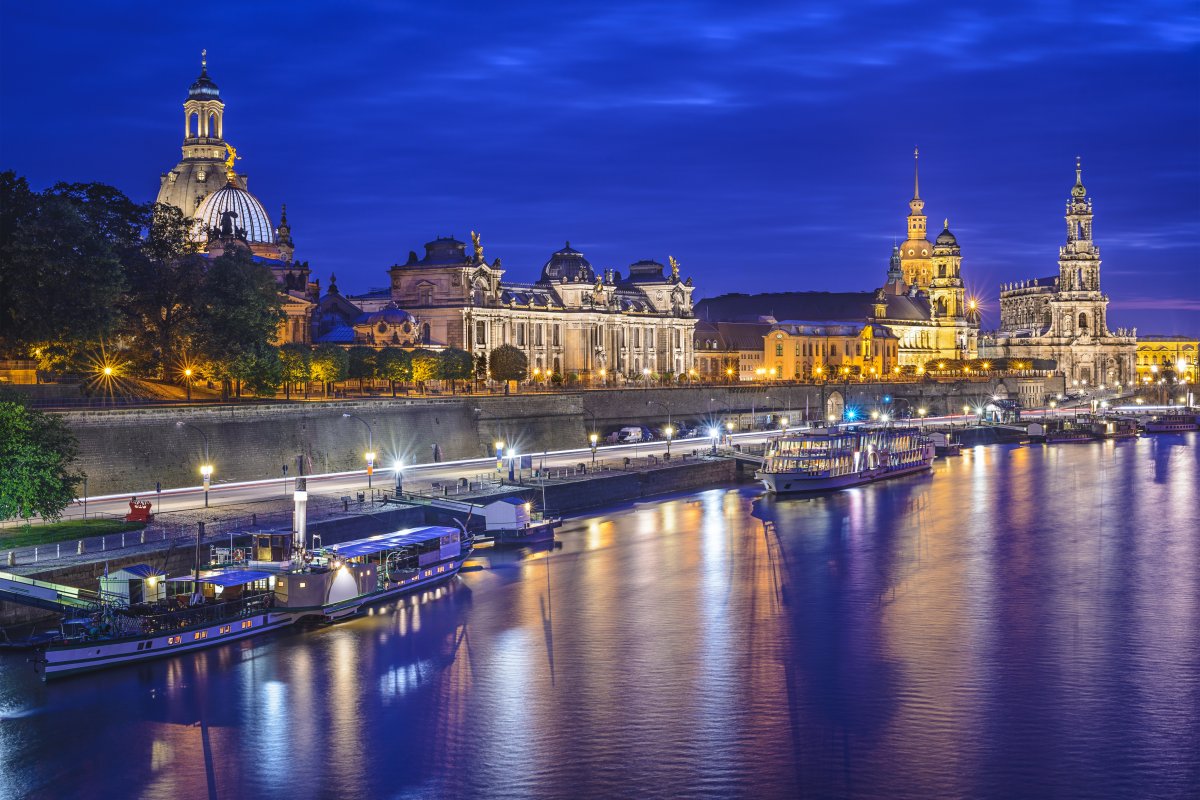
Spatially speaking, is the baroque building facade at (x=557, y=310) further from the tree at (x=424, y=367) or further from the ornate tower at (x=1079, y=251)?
the ornate tower at (x=1079, y=251)

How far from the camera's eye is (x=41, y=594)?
36938 mm

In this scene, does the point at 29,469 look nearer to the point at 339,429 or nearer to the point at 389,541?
the point at 389,541

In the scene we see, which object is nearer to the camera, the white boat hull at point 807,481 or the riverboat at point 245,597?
the riverboat at point 245,597

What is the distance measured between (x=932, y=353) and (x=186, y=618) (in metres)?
168

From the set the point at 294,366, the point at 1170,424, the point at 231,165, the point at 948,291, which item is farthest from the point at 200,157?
the point at 948,291

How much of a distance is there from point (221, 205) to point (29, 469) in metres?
66.5

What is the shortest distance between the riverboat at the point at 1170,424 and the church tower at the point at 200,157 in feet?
304

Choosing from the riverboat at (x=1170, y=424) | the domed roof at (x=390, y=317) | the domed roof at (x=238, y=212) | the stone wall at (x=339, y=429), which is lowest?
the riverboat at (x=1170, y=424)

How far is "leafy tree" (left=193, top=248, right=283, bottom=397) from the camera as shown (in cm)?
6481

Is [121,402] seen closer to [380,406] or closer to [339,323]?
[380,406]

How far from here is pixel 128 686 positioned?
34375mm

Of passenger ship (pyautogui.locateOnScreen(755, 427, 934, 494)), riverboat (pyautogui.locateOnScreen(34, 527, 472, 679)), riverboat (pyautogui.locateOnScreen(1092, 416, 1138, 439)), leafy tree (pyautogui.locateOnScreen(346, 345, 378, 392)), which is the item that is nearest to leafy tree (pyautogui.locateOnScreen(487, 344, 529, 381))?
leafy tree (pyautogui.locateOnScreen(346, 345, 378, 392))

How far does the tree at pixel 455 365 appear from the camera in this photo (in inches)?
3743

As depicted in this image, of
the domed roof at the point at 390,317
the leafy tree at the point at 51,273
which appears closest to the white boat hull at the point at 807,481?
the domed roof at the point at 390,317
